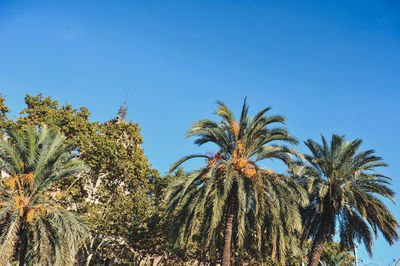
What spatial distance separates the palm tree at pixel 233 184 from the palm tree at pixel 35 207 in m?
4.79

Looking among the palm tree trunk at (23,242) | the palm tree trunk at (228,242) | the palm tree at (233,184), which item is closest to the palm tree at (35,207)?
the palm tree trunk at (23,242)

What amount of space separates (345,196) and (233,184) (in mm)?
6538

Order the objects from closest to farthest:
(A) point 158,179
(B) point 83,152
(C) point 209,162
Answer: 1. (C) point 209,162
2. (B) point 83,152
3. (A) point 158,179

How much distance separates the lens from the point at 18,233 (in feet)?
47.5

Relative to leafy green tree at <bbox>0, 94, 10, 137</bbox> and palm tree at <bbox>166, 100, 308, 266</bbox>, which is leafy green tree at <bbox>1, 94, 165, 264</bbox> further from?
palm tree at <bbox>166, 100, 308, 266</bbox>

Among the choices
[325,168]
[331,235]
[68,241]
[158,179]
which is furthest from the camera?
[158,179]

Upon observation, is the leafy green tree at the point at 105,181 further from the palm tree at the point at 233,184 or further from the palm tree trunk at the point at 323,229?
the palm tree trunk at the point at 323,229

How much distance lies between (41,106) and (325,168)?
67.2 ft

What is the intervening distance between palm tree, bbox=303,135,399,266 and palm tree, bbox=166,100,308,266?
343 centimetres

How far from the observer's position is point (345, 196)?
17703 mm

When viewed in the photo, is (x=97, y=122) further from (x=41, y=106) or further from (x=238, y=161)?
(x=238, y=161)

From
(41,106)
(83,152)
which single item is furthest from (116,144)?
(41,106)

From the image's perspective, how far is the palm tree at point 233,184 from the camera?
14719 mm

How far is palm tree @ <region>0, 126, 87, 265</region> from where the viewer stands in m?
13.9
